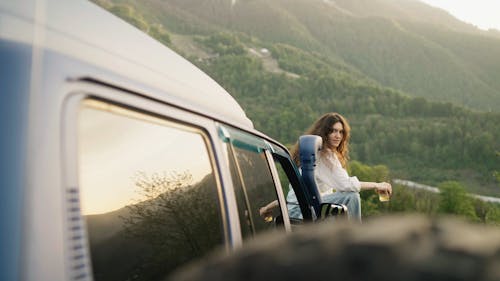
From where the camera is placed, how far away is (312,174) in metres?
3.28

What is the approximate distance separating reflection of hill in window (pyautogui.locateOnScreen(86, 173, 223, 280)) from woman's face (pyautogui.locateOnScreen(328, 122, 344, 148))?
173 inches

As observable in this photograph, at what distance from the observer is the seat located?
3.16m

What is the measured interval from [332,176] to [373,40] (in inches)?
6203

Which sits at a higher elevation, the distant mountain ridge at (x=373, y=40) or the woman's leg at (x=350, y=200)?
the distant mountain ridge at (x=373, y=40)

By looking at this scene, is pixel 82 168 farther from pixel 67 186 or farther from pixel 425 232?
pixel 425 232

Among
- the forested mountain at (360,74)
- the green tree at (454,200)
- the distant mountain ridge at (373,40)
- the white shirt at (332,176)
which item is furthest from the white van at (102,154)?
the distant mountain ridge at (373,40)

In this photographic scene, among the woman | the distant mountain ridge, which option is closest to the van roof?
the woman

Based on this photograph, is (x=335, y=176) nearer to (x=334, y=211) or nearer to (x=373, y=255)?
(x=334, y=211)

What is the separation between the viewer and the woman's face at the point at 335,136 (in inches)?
227

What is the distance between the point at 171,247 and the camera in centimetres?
125

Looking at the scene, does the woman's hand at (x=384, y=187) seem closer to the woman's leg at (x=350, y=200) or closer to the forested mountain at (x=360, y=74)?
the woman's leg at (x=350, y=200)

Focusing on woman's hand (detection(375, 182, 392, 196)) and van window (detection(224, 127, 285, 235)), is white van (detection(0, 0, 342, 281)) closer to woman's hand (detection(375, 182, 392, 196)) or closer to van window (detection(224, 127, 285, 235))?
van window (detection(224, 127, 285, 235))

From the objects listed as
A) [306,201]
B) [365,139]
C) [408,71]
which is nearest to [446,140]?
[365,139]

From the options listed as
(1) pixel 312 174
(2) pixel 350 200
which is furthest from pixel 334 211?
(2) pixel 350 200
